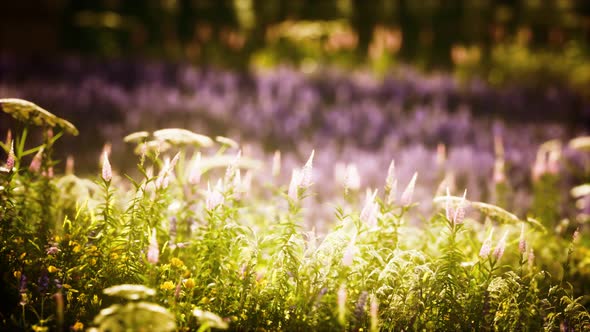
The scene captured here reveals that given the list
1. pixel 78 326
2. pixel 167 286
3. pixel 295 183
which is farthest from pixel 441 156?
pixel 78 326

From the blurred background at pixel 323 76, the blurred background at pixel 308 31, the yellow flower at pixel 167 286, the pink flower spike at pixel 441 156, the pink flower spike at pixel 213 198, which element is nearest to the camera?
the yellow flower at pixel 167 286

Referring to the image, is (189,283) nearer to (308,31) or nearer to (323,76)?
(323,76)

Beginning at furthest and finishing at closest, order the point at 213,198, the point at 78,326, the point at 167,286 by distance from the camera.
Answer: the point at 213,198, the point at 167,286, the point at 78,326

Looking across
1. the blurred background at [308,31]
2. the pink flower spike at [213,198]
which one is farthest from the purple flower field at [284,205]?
the blurred background at [308,31]

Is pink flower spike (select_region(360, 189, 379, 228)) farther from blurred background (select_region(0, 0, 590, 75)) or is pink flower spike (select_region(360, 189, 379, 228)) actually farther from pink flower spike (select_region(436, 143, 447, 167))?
blurred background (select_region(0, 0, 590, 75))

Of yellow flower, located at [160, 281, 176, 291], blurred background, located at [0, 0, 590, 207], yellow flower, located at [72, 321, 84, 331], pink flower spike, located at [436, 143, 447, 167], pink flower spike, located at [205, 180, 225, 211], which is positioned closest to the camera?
yellow flower, located at [72, 321, 84, 331]

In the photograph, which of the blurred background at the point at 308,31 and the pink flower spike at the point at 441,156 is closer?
the pink flower spike at the point at 441,156

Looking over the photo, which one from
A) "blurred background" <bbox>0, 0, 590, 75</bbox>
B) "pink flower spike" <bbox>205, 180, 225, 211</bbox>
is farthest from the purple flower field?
"blurred background" <bbox>0, 0, 590, 75</bbox>

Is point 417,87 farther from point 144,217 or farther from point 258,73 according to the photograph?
point 144,217

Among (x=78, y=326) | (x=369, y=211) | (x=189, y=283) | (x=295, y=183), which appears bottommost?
(x=78, y=326)

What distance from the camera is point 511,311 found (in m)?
2.51

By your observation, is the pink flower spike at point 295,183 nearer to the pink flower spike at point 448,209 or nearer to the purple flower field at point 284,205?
the purple flower field at point 284,205

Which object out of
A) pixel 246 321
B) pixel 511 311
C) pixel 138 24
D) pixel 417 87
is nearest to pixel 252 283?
pixel 246 321

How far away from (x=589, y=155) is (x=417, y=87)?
2339 mm
